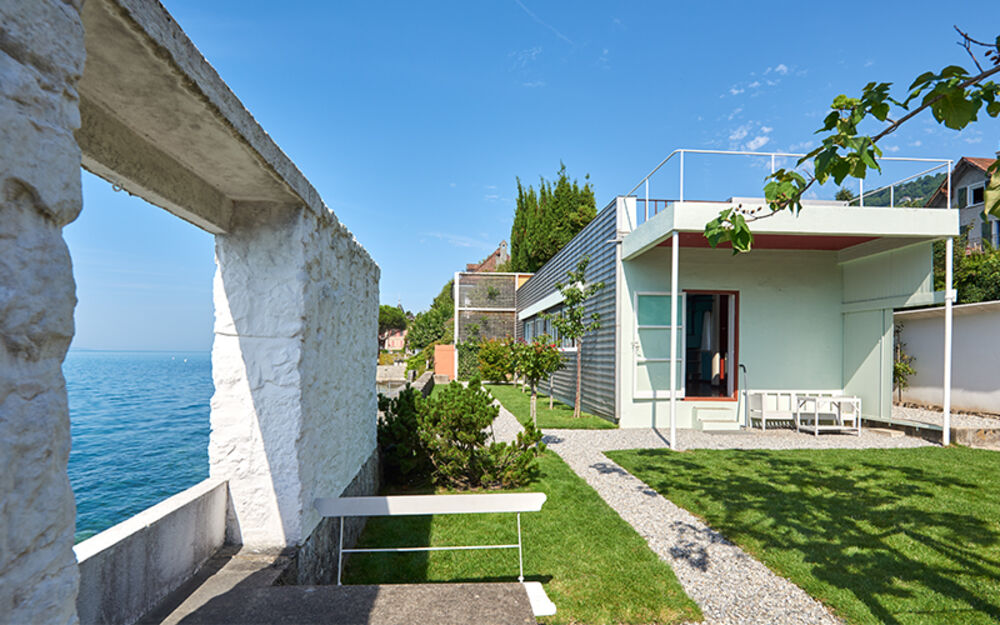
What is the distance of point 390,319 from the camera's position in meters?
63.8

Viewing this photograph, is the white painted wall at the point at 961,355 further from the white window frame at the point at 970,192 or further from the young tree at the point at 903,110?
the white window frame at the point at 970,192

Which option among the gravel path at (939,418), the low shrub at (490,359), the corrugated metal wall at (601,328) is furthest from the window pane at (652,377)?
the low shrub at (490,359)

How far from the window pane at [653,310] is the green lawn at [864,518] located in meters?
3.01

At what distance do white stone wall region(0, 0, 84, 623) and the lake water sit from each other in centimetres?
200

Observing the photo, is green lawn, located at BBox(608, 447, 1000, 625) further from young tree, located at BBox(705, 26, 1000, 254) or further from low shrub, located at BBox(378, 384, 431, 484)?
low shrub, located at BBox(378, 384, 431, 484)

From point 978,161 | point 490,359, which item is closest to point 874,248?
point 490,359

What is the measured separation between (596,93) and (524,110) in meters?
3.69

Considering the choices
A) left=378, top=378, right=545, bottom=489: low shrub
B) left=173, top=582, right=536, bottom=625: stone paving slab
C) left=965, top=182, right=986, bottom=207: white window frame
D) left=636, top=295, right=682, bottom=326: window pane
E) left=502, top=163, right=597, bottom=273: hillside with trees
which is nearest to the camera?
left=173, top=582, right=536, bottom=625: stone paving slab

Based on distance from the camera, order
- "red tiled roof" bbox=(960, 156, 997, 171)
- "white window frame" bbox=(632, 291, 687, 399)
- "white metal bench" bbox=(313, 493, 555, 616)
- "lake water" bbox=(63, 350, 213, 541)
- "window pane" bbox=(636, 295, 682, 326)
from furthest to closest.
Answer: "red tiled roof" bbox=(960, 156, 997, 171) → "window pane" bbox=(636, 295, 682, 326) → "white window frame" bbox=(632, 291, 687, 399) → "lake water" bbox=(63, 350, 213, 541) → "white metal bench" bbox=(313, 493, 555, 616)

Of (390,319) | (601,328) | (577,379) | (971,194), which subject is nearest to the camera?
(601,328)

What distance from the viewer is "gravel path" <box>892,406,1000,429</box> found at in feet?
31.3

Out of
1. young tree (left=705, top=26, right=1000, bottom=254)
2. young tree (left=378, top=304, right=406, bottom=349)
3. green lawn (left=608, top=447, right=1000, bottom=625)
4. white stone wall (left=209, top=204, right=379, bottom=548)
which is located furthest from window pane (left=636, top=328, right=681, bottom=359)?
young tree (left=378, top=304, right=406, bottom=349)

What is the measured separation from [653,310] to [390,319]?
5645cm

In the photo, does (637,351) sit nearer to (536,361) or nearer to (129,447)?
(536,361)
